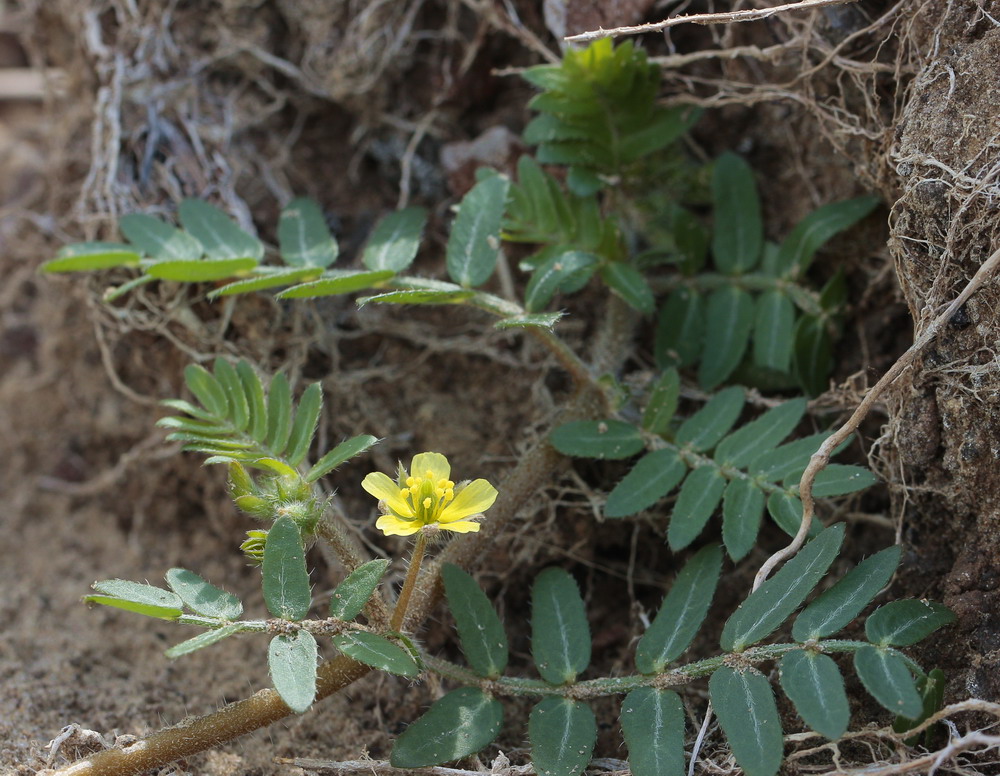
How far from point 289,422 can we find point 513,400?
2.22 ft

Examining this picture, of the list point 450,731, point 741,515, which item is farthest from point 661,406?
point 450,731

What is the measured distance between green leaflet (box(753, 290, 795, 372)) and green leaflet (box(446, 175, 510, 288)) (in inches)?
26.3

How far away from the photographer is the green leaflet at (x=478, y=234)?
2.05m

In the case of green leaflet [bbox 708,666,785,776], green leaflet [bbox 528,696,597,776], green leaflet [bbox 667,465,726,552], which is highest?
green leaflet [bbox 667,465,726,552]

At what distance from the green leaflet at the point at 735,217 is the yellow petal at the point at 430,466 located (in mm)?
1010

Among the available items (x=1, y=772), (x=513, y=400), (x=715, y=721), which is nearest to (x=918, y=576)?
(x=715, y=721)

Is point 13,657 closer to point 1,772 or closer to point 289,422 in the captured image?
point 1,772

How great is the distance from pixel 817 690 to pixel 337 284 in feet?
3.77

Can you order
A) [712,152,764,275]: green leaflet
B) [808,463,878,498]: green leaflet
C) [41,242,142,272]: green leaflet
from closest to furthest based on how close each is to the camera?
[808,463,878,498]: green leaflet, [41,242,142,272]: green leaflet, [712,152,764,275]: green leaflet

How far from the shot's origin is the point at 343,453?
5.76 feet

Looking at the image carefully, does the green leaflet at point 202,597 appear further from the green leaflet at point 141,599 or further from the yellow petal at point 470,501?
the yellow petal at point 470,501

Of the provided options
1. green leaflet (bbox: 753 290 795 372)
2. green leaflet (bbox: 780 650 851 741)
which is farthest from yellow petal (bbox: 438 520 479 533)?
green leaflet (bbox: 753 290 795 372)

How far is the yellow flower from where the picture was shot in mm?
1659

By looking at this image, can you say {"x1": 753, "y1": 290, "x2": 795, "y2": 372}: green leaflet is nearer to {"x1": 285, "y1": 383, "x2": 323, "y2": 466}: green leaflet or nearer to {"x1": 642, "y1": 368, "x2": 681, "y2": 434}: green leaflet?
{"x1": 642, "y1": 368, "x2": 681, "y2": 434}: green leaflet
